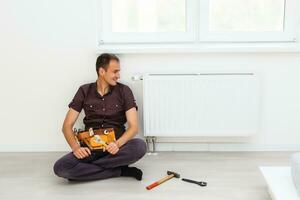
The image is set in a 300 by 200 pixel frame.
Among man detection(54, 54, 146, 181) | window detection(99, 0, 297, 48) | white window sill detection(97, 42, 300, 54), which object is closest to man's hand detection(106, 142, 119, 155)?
man detection(54, 54, 146, 181)

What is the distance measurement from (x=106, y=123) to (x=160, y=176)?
53cm

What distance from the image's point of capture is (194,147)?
287 cm

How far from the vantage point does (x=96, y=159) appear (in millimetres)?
2350

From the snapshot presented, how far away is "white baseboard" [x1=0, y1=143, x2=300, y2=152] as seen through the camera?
283 cm

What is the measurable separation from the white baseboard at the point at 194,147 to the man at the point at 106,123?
17.7 inches

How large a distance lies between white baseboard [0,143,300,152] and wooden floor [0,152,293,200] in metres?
0.05

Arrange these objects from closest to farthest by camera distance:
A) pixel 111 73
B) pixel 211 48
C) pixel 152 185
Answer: pixel 152 185 < pixel 111 73 < pixel 211 48

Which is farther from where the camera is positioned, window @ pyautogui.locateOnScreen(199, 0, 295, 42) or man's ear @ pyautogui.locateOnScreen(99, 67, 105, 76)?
window @ pyautogui.locateOnScreen(199, 0, 295, 42)

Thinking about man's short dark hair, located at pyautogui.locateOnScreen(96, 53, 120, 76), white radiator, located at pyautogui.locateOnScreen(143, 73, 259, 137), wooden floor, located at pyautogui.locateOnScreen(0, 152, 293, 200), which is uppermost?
man's short dark hair, located at pyautogui.locateOnScreen(96, 53, 120, 76)

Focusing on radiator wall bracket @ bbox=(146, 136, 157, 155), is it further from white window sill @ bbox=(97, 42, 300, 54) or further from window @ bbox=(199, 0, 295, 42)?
window @ bbox=(199, 0, 295, 42)

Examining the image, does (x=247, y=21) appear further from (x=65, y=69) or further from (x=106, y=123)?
(x=65, y=69)

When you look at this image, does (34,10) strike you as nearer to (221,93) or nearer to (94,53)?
(94,53)

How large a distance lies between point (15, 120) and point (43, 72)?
0.45 m

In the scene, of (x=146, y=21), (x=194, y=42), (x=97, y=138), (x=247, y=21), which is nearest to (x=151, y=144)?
(x=97, y=138)
